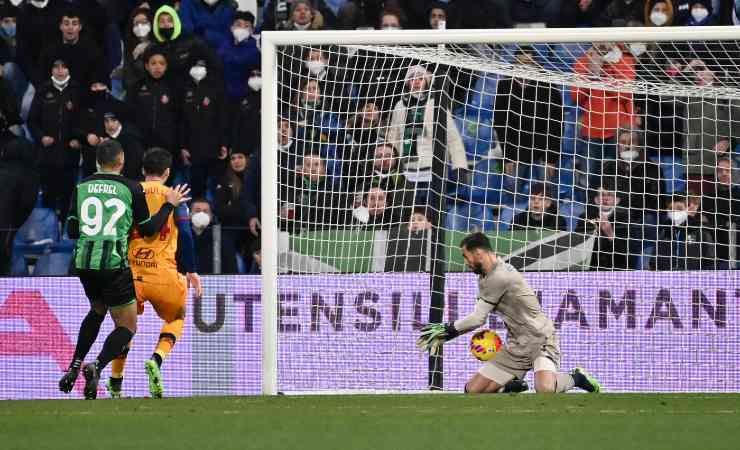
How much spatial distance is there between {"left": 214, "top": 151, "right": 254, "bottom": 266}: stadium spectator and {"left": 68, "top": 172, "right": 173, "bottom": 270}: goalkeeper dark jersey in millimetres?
3114

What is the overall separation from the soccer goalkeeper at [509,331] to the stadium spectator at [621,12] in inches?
178

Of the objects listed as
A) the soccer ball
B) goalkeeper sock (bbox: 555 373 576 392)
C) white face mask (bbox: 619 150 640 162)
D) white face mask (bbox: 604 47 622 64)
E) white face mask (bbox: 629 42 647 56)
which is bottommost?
goalkeeper sock (bbox: 555 373 576 392)

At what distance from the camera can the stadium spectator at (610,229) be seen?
11703 millimetres

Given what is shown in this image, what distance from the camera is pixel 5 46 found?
49.5 ft

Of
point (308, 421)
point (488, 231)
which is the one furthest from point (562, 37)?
point (308, 421)

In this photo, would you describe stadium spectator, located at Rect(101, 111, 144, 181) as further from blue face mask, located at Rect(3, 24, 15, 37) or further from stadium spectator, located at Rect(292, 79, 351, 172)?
stadium spectator, located at Rect(292, 79, 351, 172)

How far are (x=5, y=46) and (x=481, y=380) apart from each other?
7.24 meters

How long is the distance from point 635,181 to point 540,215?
84cm

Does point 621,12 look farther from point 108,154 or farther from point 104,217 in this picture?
point 104,217

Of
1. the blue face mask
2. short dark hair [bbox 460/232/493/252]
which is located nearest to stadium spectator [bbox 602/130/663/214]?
short dark hair [bbox 460/232/493/252]

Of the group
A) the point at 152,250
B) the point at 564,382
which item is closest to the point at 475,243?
the point at 564,382

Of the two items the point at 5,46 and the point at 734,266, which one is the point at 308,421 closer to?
the point at 734,266

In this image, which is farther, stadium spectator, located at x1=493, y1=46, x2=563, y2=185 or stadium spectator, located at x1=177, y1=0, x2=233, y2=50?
stadium spectator, located at x1=177, y1=0, x2=233, y2=50

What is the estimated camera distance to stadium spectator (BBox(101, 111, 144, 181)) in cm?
1359
